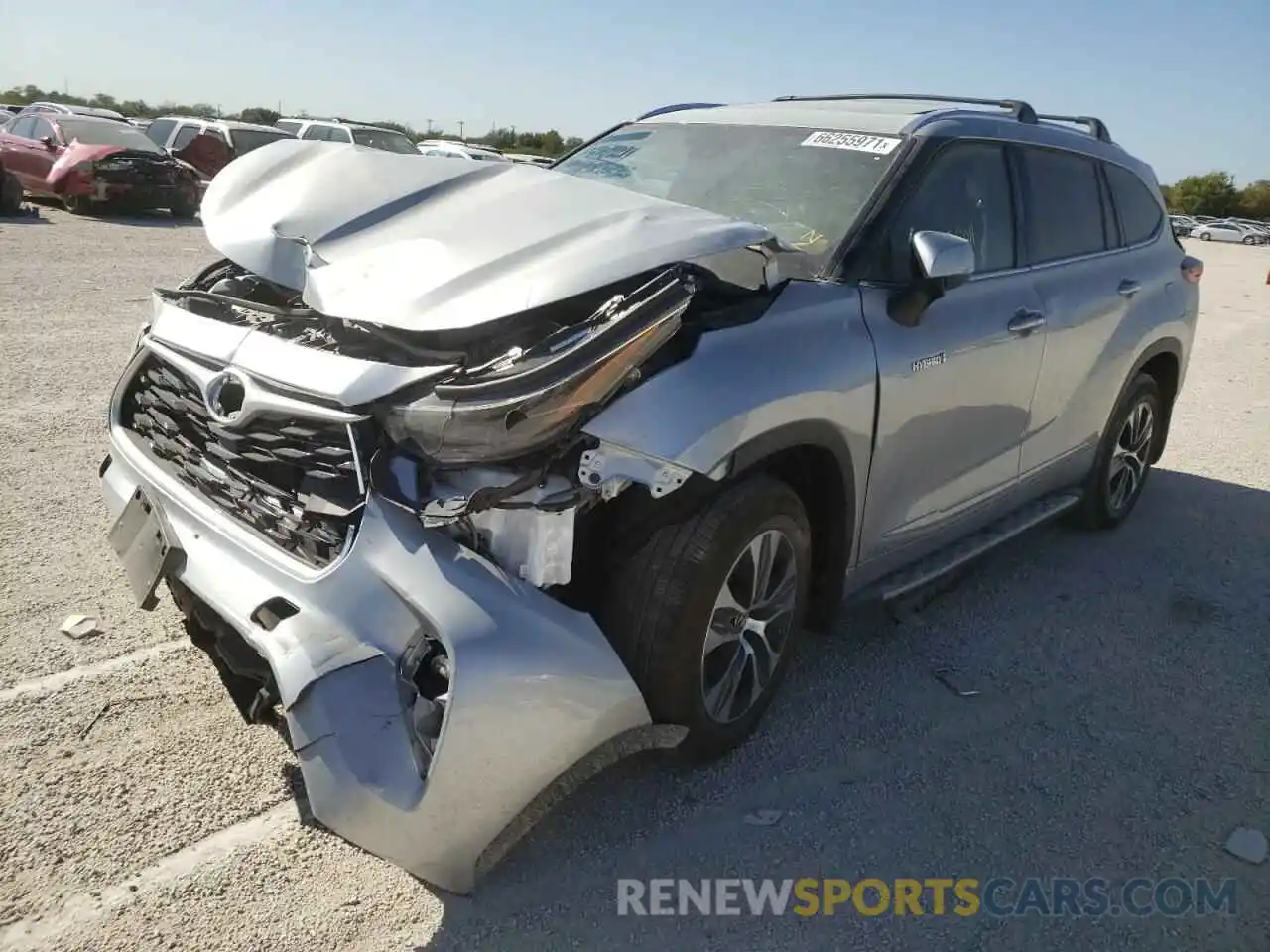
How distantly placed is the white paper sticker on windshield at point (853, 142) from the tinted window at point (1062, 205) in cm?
89

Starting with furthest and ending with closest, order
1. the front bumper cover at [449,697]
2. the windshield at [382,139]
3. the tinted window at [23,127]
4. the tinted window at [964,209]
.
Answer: the windshield at [382,139]
the tinted window at [23,127]
the tinted window at [964,209]
the front bumper cover at [449,697]

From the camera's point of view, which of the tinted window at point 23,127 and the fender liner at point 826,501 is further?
the tinted window at point 23,127

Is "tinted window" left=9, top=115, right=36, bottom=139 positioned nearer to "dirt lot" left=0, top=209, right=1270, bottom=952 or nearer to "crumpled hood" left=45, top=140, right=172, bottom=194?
"crumpled hood" left=45, top=140, right=172, bottom=194

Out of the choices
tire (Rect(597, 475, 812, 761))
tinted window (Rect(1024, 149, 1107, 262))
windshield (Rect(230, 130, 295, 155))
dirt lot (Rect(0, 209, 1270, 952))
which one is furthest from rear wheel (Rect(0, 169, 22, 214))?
tire (Rect(597, 475, 812, 761))

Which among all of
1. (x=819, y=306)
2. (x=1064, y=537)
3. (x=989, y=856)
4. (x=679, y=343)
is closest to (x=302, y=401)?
(x=679, y=343)

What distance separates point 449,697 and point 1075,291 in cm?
332

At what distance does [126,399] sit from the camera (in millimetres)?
3352

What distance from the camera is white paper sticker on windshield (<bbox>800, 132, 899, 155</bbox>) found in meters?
3.59

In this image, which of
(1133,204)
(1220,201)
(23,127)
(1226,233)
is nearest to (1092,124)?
(1133,204)

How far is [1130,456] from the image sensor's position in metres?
5.35

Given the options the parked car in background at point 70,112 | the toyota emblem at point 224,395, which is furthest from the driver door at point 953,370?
the parked car in background at point 70,112

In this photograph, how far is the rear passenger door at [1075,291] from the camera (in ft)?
13.7

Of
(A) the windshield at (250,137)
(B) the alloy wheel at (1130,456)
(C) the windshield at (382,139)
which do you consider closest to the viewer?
(B) the alloy wheel at (1130,456)

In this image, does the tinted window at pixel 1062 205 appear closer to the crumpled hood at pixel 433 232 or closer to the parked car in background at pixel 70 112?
the crumpled hood at pixel 433 232
